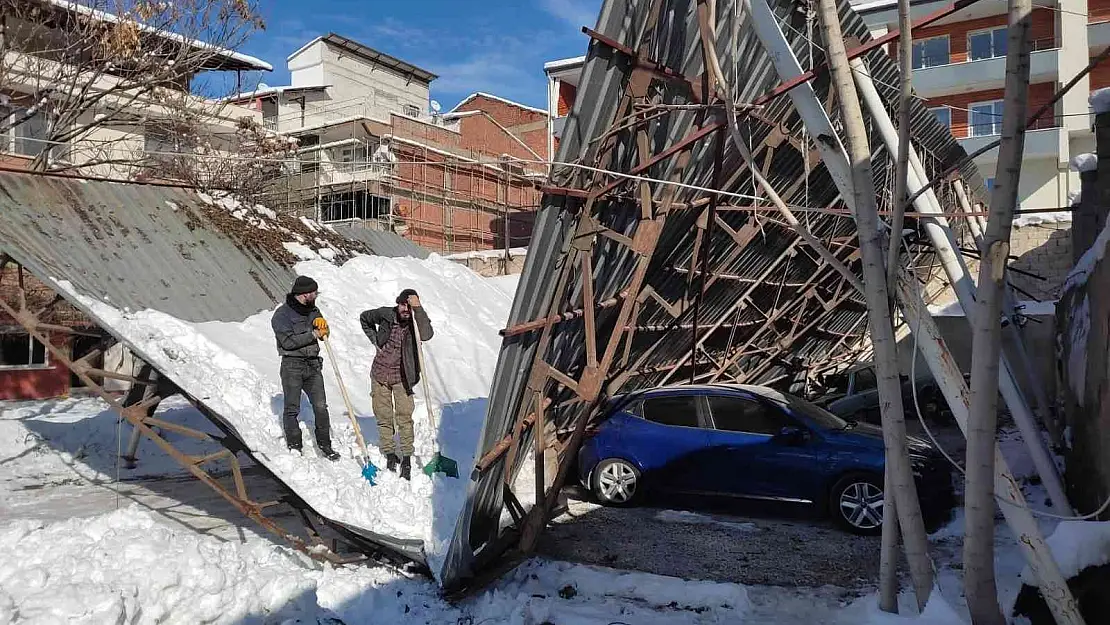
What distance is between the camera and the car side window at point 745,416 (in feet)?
26.8

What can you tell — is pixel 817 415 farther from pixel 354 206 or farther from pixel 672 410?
pixel 354 206

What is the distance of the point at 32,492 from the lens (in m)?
8.97

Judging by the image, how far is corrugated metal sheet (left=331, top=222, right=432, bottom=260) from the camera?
15391 millimetres

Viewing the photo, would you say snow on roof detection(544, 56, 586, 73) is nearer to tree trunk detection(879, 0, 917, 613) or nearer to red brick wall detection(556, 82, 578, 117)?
red brick wall detection(556, 82, 578, 117)

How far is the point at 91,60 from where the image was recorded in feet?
57.3

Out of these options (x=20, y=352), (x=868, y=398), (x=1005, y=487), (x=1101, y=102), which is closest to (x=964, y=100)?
(x=868, y=398)

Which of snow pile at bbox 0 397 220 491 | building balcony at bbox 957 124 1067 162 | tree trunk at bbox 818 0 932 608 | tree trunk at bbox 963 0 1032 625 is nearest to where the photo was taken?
tree trunk at bbox 963 0 1032 625

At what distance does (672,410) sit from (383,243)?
9047mm

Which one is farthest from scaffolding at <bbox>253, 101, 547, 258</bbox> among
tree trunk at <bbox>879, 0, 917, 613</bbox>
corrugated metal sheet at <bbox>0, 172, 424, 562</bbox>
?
tree trunk at <bbox>879, 0, 917, 613</bbox>

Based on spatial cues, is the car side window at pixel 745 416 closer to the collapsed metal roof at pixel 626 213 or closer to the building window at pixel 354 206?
the collapsed metal roof at pixel 626 213

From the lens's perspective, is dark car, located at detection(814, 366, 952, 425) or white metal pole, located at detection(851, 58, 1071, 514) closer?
white metal pole, located at detection(851, 58, 1071, 514)

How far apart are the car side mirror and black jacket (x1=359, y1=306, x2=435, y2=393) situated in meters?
3.69

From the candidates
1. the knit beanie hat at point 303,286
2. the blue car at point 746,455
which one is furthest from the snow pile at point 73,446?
the blue car at point 746,455

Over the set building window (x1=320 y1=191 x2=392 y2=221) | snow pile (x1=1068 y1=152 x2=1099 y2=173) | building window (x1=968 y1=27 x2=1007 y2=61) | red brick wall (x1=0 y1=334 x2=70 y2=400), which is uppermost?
building window (x1=968 y1=27 x2=1007 y2=61)
